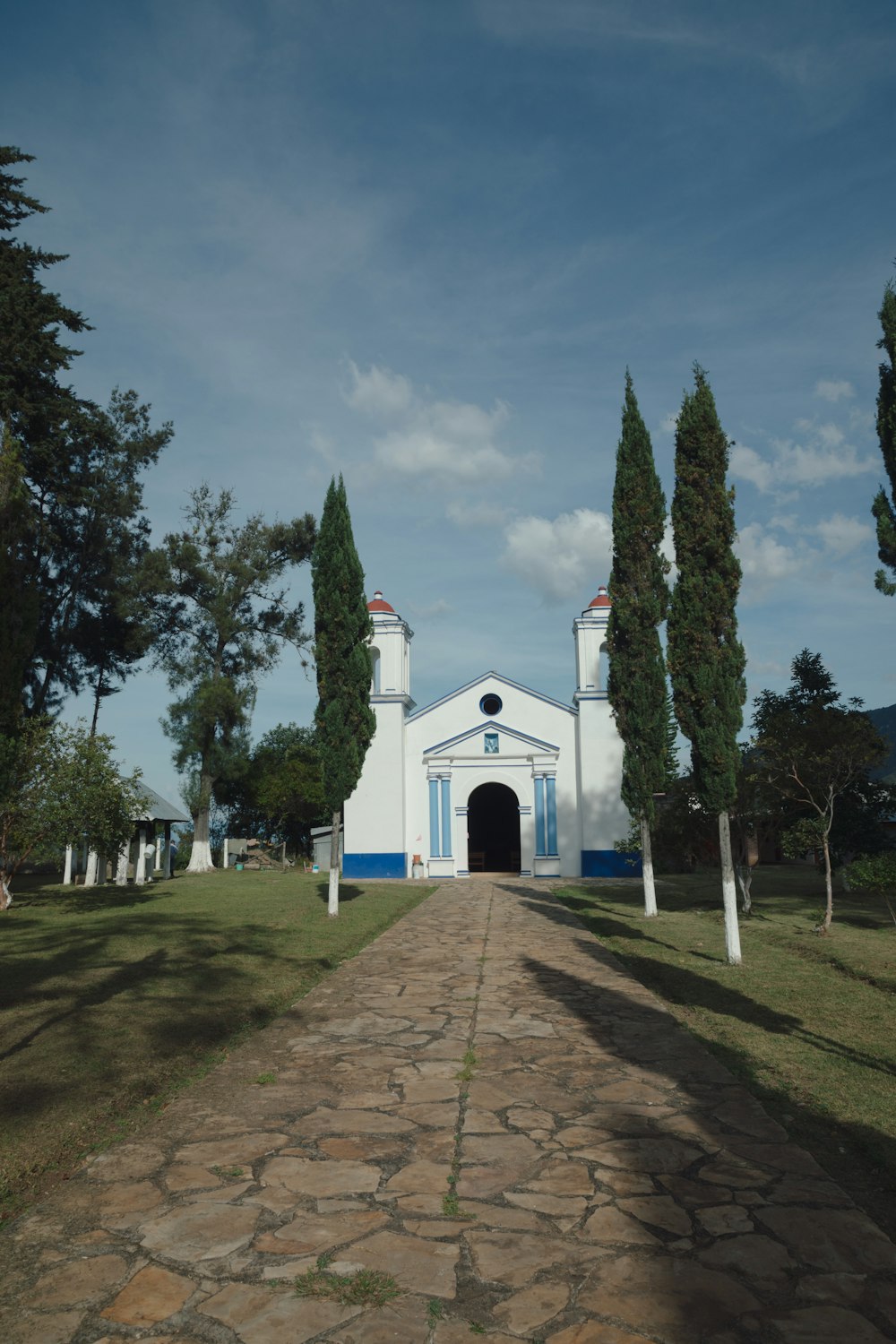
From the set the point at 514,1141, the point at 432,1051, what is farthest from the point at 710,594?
the point at 514,1141

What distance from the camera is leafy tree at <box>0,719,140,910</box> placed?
1759 cm

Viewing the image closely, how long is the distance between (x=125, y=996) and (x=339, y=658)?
10.0 meters

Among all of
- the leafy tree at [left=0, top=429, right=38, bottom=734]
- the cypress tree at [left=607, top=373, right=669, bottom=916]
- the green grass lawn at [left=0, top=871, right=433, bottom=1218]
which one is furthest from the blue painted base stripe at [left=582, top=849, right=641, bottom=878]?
the leafy tree at [left=0, top=429, right=38, bottom=734]

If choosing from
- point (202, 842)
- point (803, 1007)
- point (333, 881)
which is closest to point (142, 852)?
point (202, 842)

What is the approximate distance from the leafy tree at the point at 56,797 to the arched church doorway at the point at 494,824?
20.1 m

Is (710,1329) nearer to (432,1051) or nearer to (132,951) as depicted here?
(432,1051)

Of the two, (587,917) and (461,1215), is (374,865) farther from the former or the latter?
(461,1215)

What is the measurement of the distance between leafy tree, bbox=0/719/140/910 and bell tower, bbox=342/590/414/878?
40.8 ft

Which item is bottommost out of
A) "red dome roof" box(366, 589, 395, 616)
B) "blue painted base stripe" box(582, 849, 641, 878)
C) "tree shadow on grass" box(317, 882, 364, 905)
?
"tree shadow on grass" box(317, 882, 364, 905)

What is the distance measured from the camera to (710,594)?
470 inches

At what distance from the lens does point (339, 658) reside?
18078 millimetres

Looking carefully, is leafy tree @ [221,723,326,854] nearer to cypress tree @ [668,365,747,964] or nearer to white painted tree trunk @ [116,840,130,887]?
white painted tree trunk @ [116,840,130,887]

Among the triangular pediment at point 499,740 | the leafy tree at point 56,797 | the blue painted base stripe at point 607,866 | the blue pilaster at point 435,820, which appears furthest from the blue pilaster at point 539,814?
the leafy tree at point 56,797

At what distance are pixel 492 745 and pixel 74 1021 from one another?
79.9 ft
